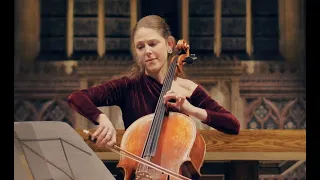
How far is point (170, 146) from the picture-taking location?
3.97m

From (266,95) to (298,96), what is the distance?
29 centimetres

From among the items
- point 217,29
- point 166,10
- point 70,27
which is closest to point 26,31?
point 70,27

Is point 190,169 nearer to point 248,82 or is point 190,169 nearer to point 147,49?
point 147,49

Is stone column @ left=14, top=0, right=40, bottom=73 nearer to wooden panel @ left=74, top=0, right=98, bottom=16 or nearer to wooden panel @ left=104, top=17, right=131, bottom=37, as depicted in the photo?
wooden panel @ left=74, top=0, right=98, bottom=16

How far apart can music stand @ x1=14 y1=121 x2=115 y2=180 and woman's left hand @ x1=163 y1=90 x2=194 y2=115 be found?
821 millimetres

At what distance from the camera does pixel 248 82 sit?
19.8ft

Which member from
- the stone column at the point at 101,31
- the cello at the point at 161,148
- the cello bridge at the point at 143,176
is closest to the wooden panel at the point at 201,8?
the stone column at the point at 101,31

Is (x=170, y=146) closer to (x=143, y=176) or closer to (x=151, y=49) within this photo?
(x=143, y=176)

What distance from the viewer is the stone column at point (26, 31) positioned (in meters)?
5.88

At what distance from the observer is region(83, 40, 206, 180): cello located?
12.7ft

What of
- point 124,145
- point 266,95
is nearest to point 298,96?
point 266,95

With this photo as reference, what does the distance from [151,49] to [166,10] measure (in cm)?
140
